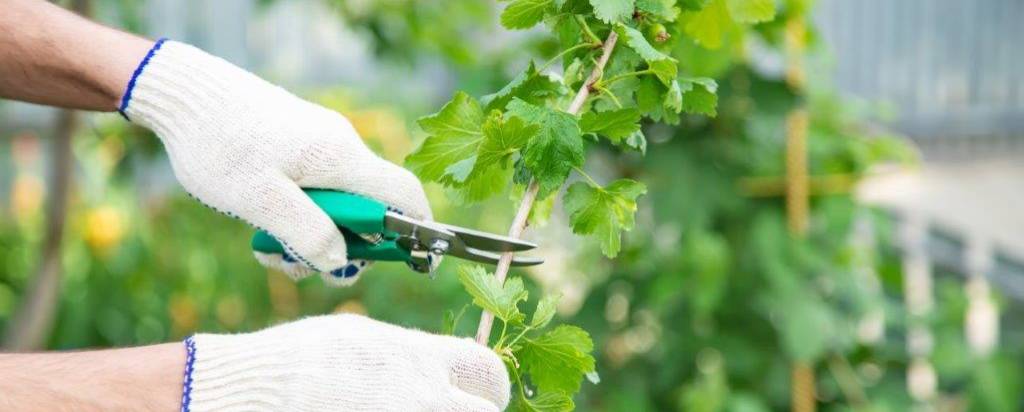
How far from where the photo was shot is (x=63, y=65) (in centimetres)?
149

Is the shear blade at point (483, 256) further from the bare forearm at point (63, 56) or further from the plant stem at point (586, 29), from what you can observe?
the bare forearm at point (63, 56)

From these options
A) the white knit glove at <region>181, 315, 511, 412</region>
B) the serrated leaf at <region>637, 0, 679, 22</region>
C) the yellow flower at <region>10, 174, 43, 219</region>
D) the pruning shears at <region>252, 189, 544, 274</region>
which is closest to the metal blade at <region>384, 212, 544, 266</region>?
the pruning shears at <region>252, 189, 544, 274</region>

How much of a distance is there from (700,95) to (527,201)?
0.26 meters

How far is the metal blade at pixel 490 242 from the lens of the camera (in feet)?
4.42

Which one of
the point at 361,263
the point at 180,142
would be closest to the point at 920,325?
the point at 361,263

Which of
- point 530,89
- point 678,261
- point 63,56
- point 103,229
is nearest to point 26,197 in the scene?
point 103,229

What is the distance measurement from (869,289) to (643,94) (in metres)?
1.92

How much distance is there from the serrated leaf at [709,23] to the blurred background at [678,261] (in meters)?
0.37

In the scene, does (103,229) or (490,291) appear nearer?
(490,291)

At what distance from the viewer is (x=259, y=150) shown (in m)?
1.40

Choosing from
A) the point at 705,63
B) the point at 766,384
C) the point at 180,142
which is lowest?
the point at 766,384

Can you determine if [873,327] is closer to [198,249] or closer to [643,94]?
[198,249]

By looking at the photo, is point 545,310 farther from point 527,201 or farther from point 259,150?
point 259,150

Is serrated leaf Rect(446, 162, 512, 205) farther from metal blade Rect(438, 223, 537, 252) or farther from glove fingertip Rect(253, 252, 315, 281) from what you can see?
glove fingertip Rect(253, 252, 315, 281)
